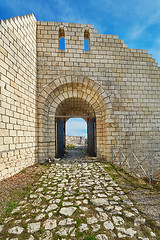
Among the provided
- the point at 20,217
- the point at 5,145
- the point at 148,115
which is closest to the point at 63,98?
the point at 5,145

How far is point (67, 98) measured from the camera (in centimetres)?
696

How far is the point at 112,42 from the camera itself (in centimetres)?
684

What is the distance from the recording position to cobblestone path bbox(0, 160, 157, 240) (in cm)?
196

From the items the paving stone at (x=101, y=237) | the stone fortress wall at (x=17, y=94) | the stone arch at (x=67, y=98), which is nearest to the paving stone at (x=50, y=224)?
the paving stone at (x=101, y=237)

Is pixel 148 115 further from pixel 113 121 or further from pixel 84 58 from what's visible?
pixel 84 58

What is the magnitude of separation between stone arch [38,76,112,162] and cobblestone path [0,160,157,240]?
8.73 ft

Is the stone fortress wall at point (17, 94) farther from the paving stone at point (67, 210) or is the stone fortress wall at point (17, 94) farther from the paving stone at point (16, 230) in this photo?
the paving stone at point (67, 210)

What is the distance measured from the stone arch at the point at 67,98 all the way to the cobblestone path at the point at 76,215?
2660 millimetres

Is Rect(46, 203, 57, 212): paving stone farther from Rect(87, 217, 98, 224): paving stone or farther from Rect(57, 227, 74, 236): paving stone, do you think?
Rect(87, 217, 98, 224): paving stone

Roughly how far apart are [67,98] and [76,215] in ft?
18.0

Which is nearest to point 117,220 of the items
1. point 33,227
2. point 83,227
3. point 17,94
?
point 83,227

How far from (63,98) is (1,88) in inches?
132

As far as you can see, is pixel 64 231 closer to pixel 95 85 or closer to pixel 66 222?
pixel 66 222

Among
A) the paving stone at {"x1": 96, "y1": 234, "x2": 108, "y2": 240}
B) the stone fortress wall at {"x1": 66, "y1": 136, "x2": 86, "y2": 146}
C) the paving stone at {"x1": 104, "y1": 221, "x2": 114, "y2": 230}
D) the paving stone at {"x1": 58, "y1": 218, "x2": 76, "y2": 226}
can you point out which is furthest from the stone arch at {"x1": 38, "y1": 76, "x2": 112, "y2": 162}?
the stone fortress wall at {"x1": 66, "y1": 136, "x2": 86, "y2": 146}
